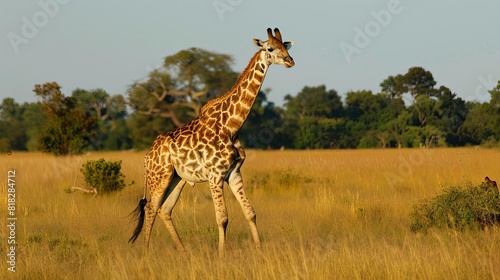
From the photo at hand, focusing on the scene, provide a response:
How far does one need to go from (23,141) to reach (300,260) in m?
39.2

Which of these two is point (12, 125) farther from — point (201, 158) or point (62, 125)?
point (201, 158)

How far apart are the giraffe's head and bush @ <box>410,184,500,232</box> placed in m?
3.31

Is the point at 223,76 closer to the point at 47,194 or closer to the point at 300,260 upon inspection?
the point at 47,194

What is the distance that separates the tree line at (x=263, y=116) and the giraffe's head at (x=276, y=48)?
15.2 metres

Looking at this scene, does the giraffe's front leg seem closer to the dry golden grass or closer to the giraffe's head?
the dry golden grass

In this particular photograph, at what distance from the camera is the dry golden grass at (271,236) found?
6684 mm

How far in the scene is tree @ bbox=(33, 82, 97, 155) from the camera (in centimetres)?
2269

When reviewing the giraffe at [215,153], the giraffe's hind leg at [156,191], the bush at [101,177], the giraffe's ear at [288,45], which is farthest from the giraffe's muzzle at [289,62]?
the bush at [101,177]

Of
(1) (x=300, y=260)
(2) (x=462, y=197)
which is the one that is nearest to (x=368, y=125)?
(2) (x=462, y=197)

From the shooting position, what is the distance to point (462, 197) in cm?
945

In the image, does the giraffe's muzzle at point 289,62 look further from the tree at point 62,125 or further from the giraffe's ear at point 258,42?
the tree at point 62,125

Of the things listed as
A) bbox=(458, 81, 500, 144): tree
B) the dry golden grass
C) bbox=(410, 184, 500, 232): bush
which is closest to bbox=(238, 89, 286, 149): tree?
bbox=(458, 81, 500, 144): tree

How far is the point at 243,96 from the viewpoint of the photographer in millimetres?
8508

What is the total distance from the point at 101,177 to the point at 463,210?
8.40 m
